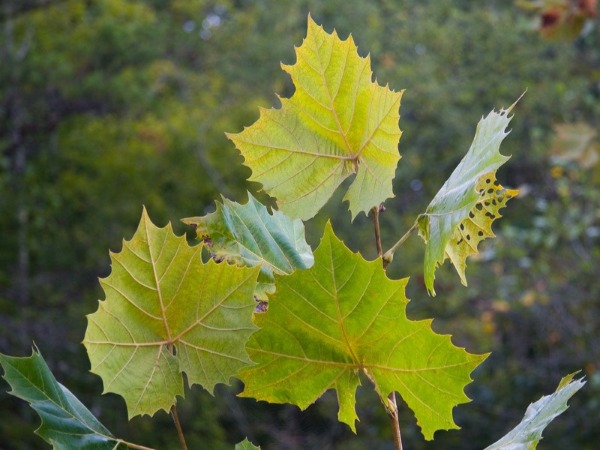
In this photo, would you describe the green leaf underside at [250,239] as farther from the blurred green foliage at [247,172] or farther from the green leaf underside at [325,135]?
the blurred green foliage at [247,172]

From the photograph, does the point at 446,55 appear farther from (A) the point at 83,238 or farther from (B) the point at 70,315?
(B) the point at 70,315

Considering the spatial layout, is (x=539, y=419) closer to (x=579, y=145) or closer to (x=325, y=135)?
(x=325, y=135)

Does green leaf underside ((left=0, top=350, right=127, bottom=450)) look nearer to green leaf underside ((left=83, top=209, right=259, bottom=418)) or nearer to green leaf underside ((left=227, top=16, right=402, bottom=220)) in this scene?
green leaf underside ((left=83, top=209, right=259, bottom=418))

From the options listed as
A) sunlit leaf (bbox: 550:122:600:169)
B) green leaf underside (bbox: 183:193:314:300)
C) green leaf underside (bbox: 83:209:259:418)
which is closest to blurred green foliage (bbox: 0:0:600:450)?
sunlit leaf (bbox: 550:122:600:169)

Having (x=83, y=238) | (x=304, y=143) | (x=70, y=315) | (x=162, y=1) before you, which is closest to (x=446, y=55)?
(x=162, y=1)

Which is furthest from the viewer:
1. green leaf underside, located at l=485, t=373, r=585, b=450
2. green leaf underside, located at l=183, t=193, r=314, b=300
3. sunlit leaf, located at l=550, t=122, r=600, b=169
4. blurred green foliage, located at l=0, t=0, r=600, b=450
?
blurred green foliage, located at l=0, t=0, r=600, b=450

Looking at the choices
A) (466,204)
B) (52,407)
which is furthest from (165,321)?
(466,204)

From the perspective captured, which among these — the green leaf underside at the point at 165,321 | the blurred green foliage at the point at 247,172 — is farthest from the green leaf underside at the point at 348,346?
the blurred green foliage at the point at 247,172
